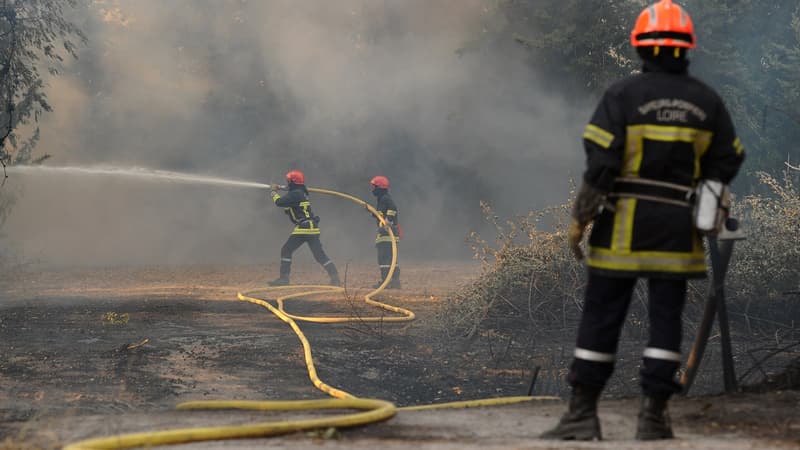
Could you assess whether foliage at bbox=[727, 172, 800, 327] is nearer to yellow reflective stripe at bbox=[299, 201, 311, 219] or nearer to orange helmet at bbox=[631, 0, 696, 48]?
orange helmet at bbox=[631, 0, 696, 48]

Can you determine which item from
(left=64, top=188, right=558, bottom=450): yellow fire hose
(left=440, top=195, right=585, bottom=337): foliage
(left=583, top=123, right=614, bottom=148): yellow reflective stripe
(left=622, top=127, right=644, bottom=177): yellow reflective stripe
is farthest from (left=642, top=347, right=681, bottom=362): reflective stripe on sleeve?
(left=440, top=195, right=585, bottom=337): foliage

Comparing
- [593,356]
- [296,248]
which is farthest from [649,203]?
[296,248]

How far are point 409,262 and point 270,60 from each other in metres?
5.92

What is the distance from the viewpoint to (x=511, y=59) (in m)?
18.6

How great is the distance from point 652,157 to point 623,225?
0.29m

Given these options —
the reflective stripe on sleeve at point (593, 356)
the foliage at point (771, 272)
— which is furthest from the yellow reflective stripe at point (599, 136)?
the foliage at point (771, 272)

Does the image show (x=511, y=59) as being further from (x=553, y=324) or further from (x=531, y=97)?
(x=553, y=324)

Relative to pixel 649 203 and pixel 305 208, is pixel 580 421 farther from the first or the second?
pixel 305 208

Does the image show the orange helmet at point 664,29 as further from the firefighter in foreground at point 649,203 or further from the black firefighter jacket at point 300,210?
the black firefighter jacket at point 300,210

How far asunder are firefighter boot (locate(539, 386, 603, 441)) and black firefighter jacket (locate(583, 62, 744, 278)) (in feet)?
1.61

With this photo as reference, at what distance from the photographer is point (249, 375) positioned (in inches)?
265

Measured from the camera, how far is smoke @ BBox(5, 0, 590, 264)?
20.4 metres

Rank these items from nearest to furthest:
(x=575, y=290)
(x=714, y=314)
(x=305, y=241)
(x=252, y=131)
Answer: (x=714, y=314)
(x=575, y=290)
(x=305, y=241)
(x=252, y=131)

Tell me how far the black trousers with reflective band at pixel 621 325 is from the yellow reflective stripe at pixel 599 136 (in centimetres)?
53
